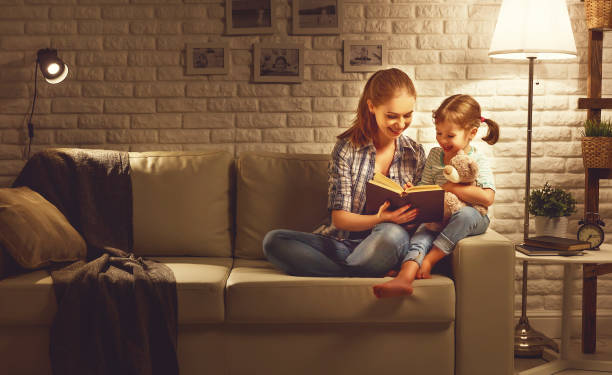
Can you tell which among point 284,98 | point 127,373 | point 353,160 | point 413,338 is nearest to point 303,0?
point 284,98

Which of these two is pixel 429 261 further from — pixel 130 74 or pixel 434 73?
pixel 130 74

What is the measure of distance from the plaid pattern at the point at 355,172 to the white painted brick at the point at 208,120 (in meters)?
0.79

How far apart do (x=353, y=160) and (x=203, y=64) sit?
3.40 feet

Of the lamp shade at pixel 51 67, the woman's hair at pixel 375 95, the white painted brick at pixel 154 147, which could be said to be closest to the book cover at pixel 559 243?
the woman's hair at pixel 375 95

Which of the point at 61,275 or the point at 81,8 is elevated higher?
the point at 81,8

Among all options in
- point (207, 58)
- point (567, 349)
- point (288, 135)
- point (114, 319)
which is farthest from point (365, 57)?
point (114, 319)

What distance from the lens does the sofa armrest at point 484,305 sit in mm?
2189

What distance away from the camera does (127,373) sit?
2109 mm

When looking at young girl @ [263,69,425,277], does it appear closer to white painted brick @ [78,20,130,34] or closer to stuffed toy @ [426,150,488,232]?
stuffed toy @ [426,150,488,232]

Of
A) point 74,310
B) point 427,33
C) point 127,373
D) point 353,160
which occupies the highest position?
point 427,33

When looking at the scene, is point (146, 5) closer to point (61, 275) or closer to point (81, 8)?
point (81, 8)

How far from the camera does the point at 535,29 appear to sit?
264 centimetres

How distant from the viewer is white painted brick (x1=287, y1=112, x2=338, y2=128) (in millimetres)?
3084

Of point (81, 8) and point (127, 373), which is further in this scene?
point (81, 8)
